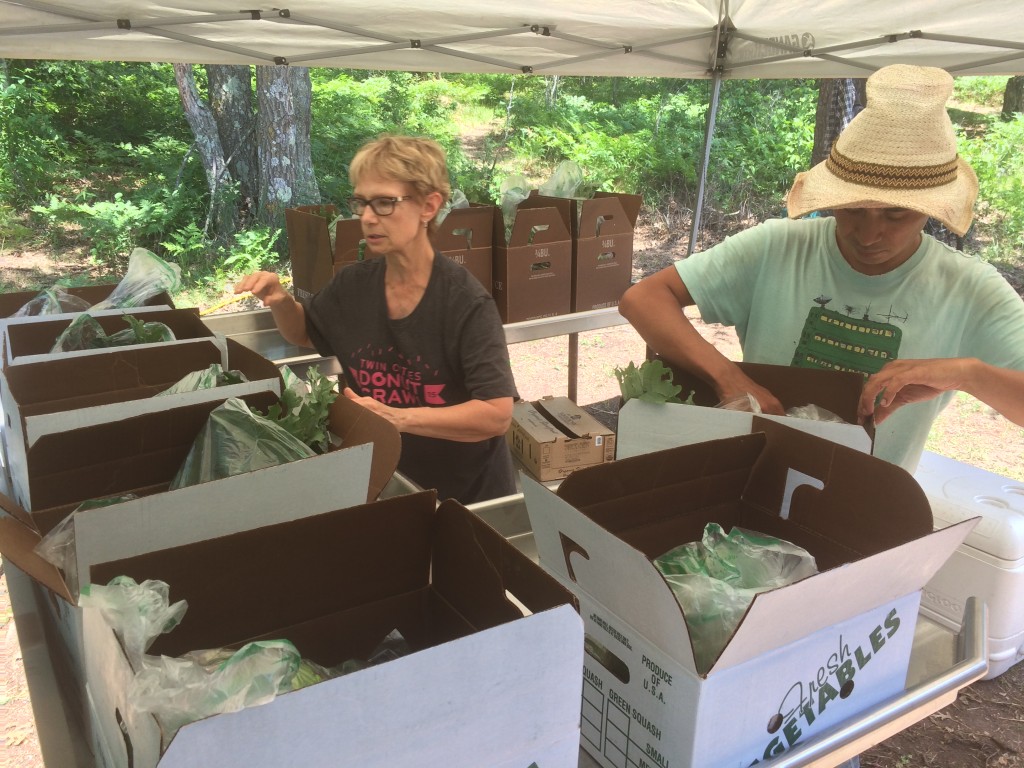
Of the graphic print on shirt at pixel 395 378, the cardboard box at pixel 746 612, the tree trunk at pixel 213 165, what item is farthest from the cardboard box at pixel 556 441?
the tree trunk at pixel 213 165

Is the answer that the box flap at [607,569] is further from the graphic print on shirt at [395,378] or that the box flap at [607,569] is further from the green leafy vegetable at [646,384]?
the graphic print on shirt at [395,378]

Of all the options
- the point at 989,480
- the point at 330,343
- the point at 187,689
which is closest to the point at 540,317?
the point at 330,343

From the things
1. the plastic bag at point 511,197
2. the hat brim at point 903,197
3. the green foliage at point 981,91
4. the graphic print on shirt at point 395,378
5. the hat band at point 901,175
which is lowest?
the graphic print on shirt at point 395,378

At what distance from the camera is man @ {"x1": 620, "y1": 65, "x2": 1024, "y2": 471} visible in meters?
1.38

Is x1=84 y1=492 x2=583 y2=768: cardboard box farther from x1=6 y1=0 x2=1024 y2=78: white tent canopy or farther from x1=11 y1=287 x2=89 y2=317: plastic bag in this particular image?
x1=6 y1=0 x2=1024 y2=78: white tent canopy

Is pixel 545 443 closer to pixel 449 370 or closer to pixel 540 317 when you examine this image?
pixel 540 317

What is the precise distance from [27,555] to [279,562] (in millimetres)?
299

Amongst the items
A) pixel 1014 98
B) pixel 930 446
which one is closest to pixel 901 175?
pixel 930 446

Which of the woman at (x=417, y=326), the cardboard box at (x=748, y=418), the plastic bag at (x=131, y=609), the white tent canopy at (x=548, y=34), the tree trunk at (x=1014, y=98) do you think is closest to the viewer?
the plastic bag at (x=131, y=609)

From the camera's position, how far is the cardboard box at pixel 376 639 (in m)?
0.58

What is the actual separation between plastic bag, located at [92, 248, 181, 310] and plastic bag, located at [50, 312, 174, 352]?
26 cm

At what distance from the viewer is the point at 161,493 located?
88 centimetres

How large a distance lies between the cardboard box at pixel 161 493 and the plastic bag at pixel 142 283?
2.79 feet

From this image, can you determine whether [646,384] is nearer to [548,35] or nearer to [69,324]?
[69,324]
